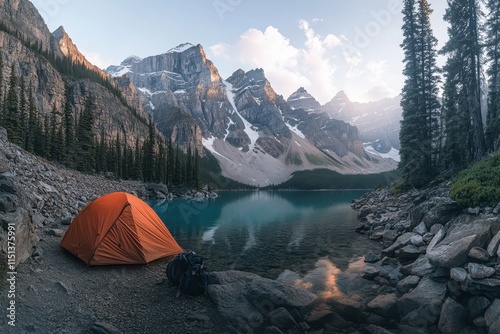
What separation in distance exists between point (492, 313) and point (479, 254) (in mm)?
2027

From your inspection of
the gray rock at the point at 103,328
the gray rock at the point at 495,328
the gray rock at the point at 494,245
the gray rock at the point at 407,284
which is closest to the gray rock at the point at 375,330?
the gray rock at the point at 495,328

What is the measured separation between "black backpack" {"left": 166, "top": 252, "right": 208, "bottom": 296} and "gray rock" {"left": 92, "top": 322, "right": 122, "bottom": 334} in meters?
2.48

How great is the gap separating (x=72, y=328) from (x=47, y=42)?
673 ft

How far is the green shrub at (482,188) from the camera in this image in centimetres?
1223

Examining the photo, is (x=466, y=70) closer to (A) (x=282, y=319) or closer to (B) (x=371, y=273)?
(B) (x=371, y=273)

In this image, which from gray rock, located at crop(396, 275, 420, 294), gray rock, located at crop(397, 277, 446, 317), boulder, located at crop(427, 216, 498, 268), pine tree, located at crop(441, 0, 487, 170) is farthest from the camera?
pine tree, located at crop(441, 0, 487, 170)

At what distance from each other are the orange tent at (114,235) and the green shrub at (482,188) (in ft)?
47.9

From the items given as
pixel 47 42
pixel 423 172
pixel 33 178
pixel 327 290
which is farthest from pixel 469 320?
pixel 47 42

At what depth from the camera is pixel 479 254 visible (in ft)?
28.9

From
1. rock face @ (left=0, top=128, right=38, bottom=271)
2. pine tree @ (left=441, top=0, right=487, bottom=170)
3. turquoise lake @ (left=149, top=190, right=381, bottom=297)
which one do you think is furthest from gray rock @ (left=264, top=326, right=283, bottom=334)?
pine tree @ (left=441, top=0, right=487, bottom=170)

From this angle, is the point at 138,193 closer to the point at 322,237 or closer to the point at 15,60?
the point at 322,237

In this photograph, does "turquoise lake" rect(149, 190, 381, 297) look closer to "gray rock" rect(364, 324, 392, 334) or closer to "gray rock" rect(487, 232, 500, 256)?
"gray rock" rect(364, 324, 392, 334)

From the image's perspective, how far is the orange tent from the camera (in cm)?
1093

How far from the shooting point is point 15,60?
10438 cm
